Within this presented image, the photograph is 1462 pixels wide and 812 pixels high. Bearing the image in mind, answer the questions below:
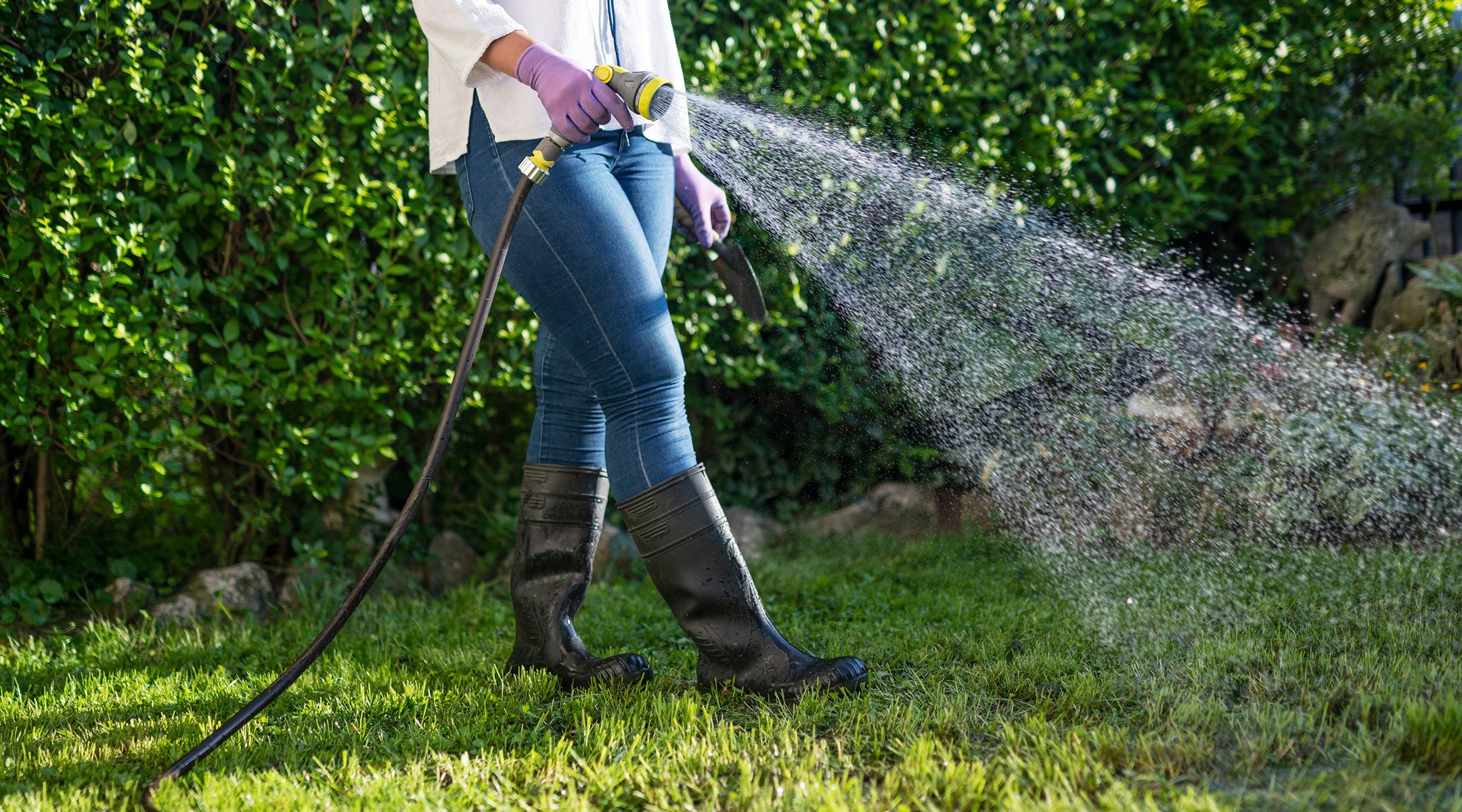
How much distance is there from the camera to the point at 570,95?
1.54 metres

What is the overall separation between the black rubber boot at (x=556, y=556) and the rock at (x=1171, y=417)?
2.01 metres

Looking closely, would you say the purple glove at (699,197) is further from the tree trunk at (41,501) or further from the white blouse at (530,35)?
the tree trunk at (41,501)

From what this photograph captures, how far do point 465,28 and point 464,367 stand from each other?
57 centimetres

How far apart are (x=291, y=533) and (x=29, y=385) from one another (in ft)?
2.71

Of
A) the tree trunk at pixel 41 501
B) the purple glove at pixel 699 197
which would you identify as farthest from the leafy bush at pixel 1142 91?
the tree trunk at pixel 41 501

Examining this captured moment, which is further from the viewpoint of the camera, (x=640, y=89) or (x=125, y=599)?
(x=125, y=599)

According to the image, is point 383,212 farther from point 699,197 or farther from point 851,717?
point 851,717

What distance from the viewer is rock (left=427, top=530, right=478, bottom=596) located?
10.7 ft

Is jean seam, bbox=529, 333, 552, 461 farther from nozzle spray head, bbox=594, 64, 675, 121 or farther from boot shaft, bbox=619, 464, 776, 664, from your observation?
nozzle spray head, bbox=594, 64, 675, 121

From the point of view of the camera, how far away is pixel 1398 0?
388 cm

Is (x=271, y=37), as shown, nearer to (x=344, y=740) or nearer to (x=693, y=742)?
(x=344, y=740)

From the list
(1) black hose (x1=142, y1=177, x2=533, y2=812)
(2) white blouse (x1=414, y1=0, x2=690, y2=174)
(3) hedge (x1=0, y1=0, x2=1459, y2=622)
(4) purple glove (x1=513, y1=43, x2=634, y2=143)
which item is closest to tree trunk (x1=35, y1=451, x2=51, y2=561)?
(3) hedge (x1=0, y1=0, x2=1459, y2=622)

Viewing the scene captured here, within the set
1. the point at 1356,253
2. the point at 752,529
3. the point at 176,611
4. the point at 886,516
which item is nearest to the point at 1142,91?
the point at 1356,253

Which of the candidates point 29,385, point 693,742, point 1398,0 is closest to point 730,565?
point 693,742
